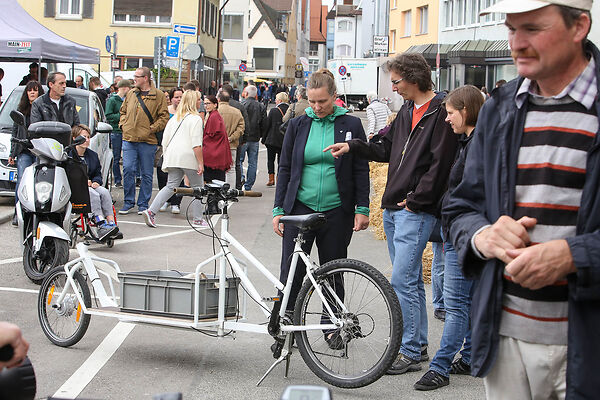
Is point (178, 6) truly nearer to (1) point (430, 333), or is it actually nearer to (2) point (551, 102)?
(1) point (430, 333)

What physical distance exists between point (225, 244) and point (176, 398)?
183 inches

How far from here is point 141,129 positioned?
14195mm

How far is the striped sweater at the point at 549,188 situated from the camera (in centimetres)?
280

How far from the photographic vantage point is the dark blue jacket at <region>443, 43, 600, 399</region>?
270 centimetres

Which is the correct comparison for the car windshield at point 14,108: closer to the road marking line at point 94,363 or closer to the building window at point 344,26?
the road marking line at point 94,363

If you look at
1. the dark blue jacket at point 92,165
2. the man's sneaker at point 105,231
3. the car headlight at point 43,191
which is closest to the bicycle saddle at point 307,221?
the car headlight at point 43,191

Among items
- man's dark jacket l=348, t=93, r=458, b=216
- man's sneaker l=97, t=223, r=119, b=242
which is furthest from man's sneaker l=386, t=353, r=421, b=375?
man's sneaker l=97, t=223, r=119, b=242

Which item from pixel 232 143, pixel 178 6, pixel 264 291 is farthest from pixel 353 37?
pixel 264 291

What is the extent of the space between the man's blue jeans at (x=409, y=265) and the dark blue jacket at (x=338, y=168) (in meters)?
0.35

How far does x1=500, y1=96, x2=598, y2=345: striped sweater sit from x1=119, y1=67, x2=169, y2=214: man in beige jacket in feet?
38.5

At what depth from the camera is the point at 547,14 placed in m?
2.78

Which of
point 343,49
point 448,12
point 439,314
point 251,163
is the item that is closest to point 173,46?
point 251,163

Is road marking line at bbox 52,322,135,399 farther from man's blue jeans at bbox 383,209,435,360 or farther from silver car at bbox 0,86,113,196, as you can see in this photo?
silver car at bbox 0,86,113,196

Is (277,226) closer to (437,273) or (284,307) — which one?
(284,307)
